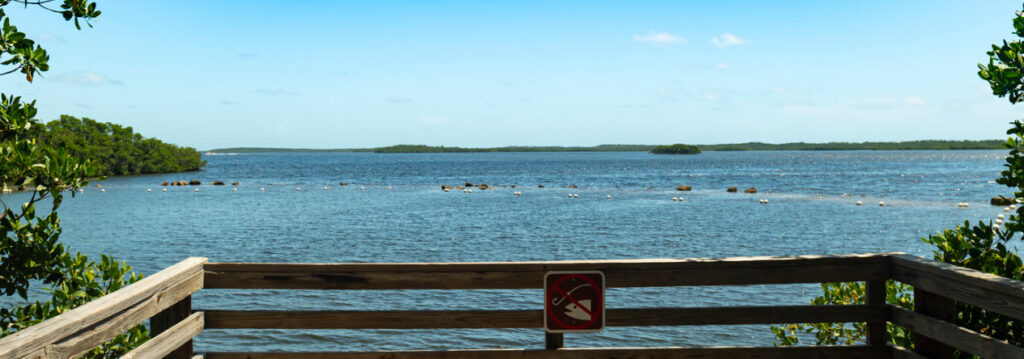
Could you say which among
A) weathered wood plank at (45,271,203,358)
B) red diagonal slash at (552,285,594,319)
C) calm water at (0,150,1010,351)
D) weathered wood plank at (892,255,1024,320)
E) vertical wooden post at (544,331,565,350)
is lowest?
calm water at (0,150,1010,351)

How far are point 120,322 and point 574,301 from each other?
242 centimetres

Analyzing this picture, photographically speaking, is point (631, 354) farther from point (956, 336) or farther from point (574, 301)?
point (956, 336)

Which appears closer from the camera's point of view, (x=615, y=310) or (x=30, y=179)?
(x=615, y=310)

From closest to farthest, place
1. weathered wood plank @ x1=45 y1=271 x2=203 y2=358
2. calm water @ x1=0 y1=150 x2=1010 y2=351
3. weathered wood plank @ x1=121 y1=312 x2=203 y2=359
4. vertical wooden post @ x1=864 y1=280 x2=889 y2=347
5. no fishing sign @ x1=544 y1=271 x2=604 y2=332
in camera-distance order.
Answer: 1. weathered wood plank @ x1=45 y1=271 x2=203 y2=358
2. weathered wood plank @ x1=121 y1=312 x2=203 y2=359
3. no fishing sign @ x1=544 y1=271 x2=604 y2=332
4. vertical wooden post @ x1=864 y1=280 x2=889 y2=347
5. calm water @ x1=0 y1=150 x2=1010 y2=351

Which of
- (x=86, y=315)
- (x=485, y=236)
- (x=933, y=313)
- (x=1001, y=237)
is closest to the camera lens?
(x=86, y=315)

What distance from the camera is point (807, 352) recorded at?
459 centimetres

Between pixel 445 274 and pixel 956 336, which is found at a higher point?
pixel 445 274

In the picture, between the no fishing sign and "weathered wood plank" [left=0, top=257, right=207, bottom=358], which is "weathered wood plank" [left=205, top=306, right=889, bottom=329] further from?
"weathered wood plank" [left=0, top=257, right=207, bottom=358]

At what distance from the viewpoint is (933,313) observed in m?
4.22

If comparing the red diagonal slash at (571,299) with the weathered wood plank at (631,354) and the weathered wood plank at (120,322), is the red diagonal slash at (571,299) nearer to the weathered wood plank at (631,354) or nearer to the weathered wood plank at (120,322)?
the weathered wood plank at (631,354)

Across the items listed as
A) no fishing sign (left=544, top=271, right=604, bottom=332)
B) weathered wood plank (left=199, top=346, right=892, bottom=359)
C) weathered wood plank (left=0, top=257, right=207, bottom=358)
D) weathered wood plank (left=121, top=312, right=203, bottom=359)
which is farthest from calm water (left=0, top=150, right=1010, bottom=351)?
weathered wood plank (left=0, top=257, right=207, bottom=358)

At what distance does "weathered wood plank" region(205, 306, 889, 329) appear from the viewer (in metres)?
4.30

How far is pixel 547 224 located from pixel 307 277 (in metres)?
31.3

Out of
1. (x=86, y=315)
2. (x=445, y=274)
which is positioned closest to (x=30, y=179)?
(x=86, y=315)
